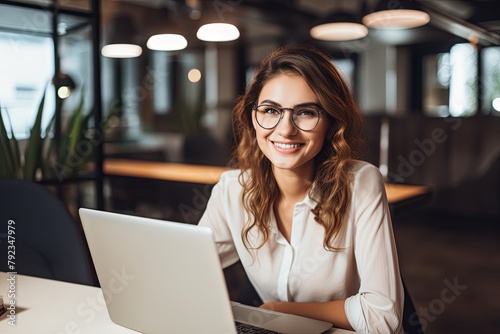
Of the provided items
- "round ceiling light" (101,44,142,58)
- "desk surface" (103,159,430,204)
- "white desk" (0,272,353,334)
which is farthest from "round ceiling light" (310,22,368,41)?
"white desk" (0,272,353,334)

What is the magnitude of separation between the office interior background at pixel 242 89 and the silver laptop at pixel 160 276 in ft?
3.25

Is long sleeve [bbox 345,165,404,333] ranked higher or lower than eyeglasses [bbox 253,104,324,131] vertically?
lower

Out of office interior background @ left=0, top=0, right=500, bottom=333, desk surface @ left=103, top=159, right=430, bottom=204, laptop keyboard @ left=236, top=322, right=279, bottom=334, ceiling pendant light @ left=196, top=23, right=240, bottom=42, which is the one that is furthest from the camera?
ceiling pendant light @ left=196, top=23, right=240, bottom=42

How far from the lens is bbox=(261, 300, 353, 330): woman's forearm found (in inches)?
55.1

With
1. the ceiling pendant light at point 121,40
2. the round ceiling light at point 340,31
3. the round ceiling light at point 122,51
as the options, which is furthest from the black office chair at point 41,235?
the round ceiling light at point 122,51

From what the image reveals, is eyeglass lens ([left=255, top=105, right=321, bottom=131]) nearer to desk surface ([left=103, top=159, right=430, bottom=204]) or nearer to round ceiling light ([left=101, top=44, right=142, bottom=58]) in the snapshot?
desk surface ([left=103, top=159, right=430, bottom=204])

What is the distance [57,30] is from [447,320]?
2.66 m

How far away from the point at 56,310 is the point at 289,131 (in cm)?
74

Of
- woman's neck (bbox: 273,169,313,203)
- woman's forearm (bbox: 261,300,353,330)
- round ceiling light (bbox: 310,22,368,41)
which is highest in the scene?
round ceiling light (bbox: 310,22,368,41)

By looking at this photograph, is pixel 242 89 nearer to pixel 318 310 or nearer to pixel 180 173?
pixel 318 310

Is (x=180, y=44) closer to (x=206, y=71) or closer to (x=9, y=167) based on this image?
(x=206, y=71)

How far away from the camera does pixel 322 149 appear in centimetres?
164

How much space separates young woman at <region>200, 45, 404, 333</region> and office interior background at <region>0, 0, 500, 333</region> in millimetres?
336

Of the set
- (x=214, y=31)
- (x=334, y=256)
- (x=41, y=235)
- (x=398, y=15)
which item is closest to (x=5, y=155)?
(x=41, y=235)
